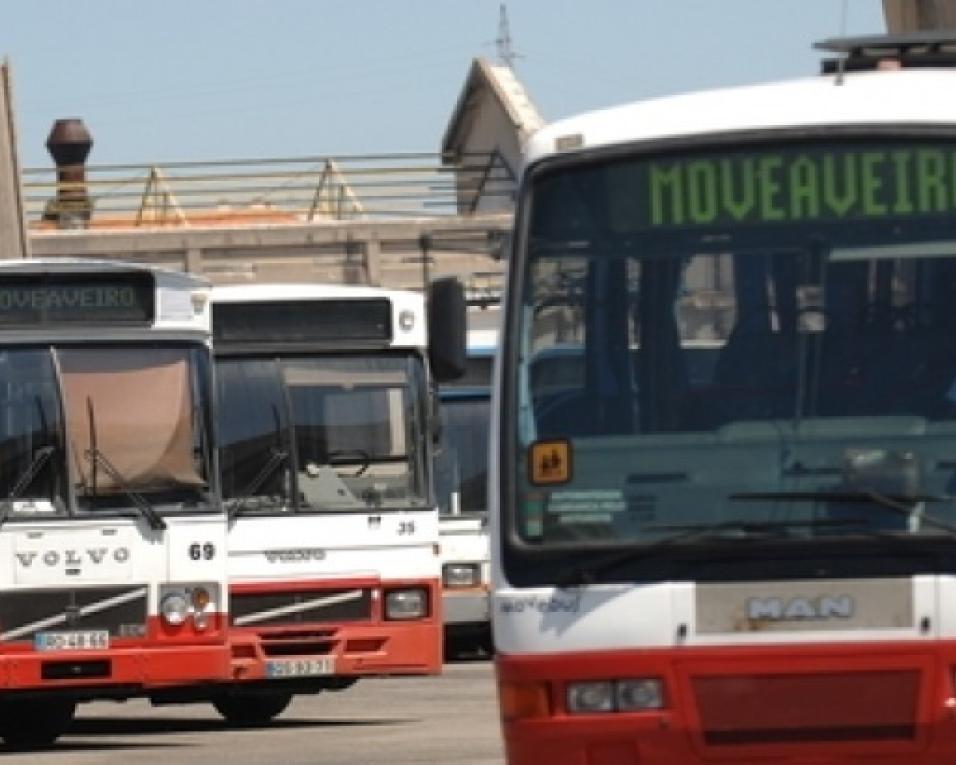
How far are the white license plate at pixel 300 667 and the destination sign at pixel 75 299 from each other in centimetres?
285

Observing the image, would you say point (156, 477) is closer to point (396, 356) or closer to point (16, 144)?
point (396, 356)

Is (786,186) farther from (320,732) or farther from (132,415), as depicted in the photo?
(320,732)

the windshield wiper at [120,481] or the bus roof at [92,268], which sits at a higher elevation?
the bus roof at [92,268]

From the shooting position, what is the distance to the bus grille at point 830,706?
10.6 metres

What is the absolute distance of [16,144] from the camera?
1614 inches

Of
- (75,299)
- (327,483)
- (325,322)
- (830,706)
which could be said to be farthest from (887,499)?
(325,322)

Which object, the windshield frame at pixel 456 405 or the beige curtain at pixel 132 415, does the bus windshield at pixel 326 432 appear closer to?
the beige curtain at pixel 132 415

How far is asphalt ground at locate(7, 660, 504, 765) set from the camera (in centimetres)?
1766

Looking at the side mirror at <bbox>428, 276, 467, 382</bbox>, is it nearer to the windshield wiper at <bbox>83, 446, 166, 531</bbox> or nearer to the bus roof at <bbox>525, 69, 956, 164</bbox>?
the bus roof at <bbox>525, 69, 956, 164</bbox>

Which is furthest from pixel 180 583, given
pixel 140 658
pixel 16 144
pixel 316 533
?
pixel 16 144

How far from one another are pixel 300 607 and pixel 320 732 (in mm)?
1129

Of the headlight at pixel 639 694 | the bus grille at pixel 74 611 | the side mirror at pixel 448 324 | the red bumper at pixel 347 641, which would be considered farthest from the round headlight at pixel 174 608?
the headlight at pixel 639 694

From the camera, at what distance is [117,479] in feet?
62.8

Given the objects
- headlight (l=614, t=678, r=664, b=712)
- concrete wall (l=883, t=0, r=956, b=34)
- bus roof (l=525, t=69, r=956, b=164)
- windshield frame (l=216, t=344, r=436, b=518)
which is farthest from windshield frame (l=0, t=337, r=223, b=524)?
concrete wall (l=883, t=0, r=956, b=34)
